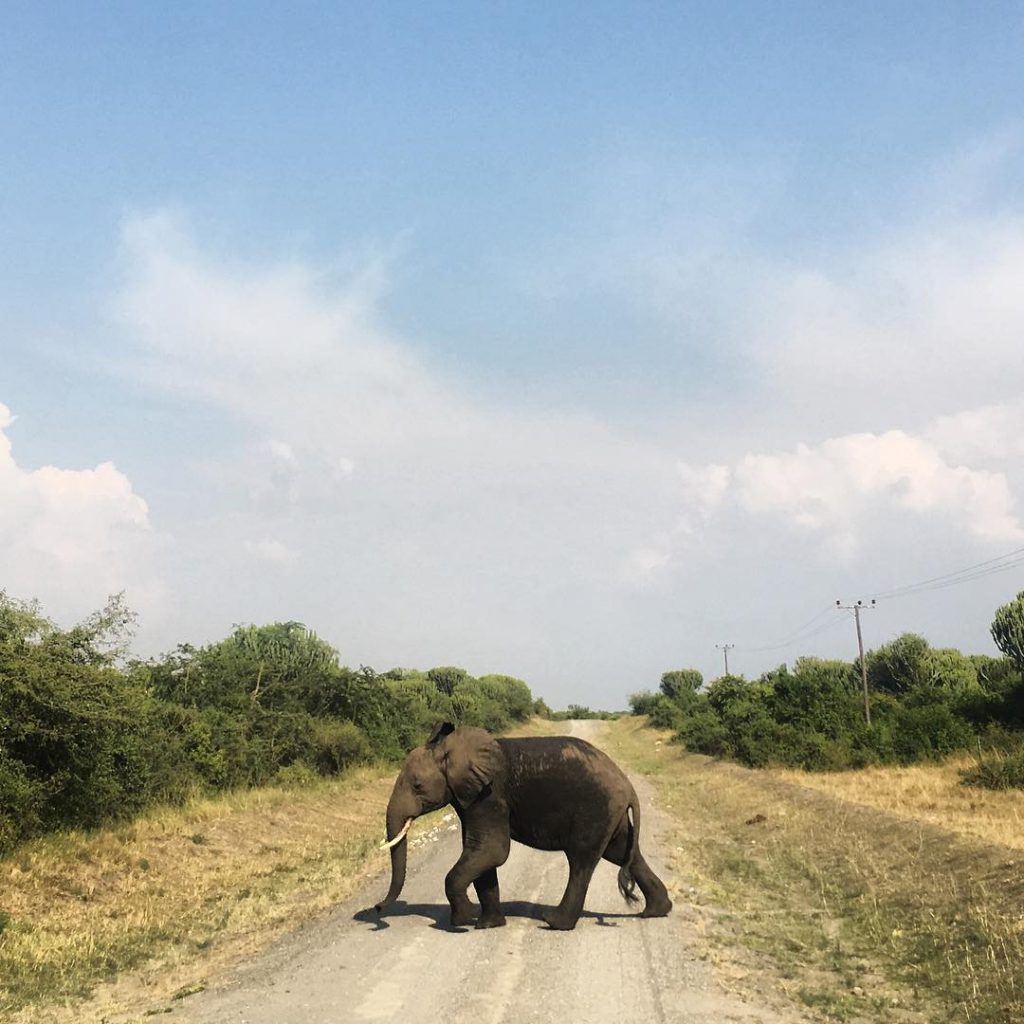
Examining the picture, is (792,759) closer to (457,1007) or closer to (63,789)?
(63,789)

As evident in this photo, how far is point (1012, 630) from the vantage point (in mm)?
58969

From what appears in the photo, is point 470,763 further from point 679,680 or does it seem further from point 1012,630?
point 679,680

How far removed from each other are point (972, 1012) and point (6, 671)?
15.6 m

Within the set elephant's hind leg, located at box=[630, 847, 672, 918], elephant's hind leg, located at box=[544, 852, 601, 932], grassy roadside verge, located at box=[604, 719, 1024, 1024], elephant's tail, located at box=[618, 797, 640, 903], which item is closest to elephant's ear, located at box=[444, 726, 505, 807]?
elephant's hind leg, located at box=[544, 852, 601, 932]

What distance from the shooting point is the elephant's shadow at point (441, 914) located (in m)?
11.9

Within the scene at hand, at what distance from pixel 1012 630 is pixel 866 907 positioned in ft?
175

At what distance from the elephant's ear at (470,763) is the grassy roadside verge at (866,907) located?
371cm

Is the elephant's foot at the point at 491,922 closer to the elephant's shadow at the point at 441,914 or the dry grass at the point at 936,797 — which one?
the elephant's shadow at the point at 441,914

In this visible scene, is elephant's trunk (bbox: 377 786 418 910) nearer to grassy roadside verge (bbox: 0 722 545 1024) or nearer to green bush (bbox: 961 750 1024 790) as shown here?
grassy roadside verge (bbox: 0 722 545 1024)

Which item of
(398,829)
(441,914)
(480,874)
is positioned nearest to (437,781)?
(398,829)

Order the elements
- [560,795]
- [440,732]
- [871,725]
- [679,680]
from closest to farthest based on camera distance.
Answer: [560,795] → [440,732] → [871,725] → [679,680]

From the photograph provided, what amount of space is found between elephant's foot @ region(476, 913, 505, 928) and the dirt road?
227mm

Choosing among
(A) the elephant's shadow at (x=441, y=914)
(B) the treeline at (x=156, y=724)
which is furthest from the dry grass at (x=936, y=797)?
(B) the treeline at (x=156, y=724)

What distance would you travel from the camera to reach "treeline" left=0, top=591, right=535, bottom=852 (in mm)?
15930
